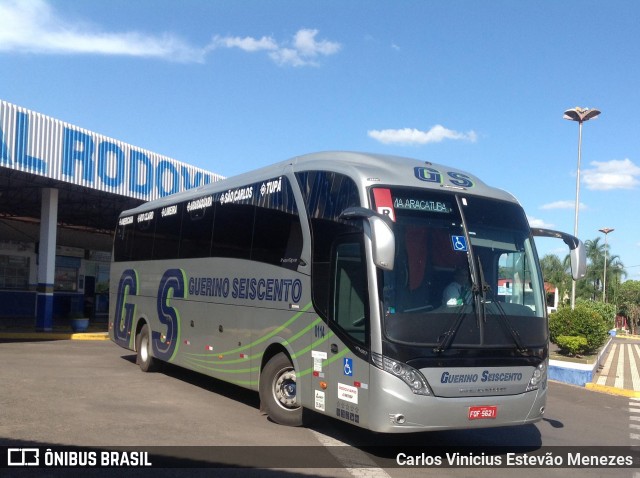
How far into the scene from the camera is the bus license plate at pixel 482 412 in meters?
7.11

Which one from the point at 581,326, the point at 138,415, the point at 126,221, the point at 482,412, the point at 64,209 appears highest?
the point at 64,209

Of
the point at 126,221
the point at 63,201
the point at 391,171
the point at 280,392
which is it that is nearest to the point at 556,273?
the point at 63,201

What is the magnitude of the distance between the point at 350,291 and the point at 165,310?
667 centimetres

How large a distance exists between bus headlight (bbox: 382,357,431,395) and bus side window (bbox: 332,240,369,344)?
0.43m

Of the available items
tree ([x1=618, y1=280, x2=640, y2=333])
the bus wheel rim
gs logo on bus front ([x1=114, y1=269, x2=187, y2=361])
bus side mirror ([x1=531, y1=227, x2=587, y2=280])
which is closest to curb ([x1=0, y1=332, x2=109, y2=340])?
gs logo on bus front ([x1=114, y1=269, x2=187, y2=361])

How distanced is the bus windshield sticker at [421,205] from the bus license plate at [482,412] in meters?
2.30

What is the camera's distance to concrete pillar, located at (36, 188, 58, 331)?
873 inches

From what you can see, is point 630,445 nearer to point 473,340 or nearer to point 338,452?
point 473,340

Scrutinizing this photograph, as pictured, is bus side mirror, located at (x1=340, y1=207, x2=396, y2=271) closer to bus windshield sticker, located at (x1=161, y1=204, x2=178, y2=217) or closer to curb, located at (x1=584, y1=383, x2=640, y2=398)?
bus windshield sticker, located at (x1=161, y1=204, x2=178, y2=217)

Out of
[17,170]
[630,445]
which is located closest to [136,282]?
[17,170]

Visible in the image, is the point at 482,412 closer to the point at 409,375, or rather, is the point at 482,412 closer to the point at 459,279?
the point at 409,375

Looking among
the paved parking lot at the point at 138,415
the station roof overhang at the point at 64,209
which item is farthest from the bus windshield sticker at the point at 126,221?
the station roof overhang at the point at 64,209

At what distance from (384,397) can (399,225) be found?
6.31 feet

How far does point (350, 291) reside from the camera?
24.7ft
